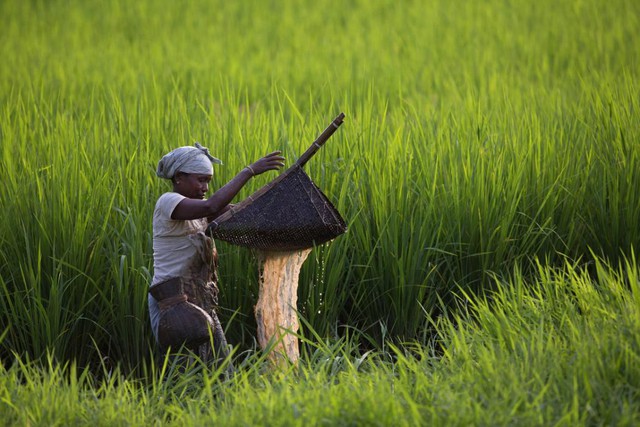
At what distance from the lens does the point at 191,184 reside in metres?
3.06

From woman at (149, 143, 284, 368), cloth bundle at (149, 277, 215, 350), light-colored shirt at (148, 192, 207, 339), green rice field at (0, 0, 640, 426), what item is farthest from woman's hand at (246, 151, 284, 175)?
green rice field at (0, 0, 640, 426)

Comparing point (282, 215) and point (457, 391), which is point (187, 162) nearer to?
point (282, 215)

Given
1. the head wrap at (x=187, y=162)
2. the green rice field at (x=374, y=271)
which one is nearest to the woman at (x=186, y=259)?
the head wrap at (x=187, y=162)

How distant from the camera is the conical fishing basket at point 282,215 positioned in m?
2.92

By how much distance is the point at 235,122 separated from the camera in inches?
172

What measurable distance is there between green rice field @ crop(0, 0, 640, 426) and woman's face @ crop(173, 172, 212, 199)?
1.59 feet

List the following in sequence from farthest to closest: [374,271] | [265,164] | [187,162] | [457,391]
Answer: [374,271] < [187,162] < [265,164] < [457,391]

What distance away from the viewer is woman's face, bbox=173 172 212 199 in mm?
3059

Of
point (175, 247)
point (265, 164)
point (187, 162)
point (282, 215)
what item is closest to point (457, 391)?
point (282, 215)

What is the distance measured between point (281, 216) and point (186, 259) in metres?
0.38

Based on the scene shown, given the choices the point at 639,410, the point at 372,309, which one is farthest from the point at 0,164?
the point at 639,410

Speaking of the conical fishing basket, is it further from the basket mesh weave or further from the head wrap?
the head wrap

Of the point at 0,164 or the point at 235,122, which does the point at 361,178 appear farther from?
the point at 0,164

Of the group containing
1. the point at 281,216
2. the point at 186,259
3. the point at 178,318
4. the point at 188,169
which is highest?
the point at 188,169
